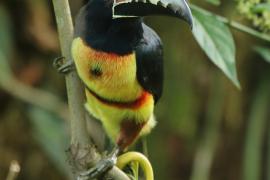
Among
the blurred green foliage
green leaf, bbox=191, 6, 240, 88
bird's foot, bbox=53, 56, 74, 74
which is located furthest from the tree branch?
the blurred green foliage

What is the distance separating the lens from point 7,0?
277 cm

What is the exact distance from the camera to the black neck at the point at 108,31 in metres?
1.30

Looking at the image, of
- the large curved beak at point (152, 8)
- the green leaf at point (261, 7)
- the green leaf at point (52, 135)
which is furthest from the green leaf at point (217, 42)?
the green leaf at point (52, 135)

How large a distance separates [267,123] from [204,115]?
0.28 metres

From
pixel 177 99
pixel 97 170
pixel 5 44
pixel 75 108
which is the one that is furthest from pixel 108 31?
pixel 177 99

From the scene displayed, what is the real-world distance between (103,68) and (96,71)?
0.04 feet

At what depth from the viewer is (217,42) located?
139 centimetres

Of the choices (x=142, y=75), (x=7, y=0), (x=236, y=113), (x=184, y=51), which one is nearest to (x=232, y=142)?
(x=236, y=113)

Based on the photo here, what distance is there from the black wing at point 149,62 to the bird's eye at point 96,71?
70 mm

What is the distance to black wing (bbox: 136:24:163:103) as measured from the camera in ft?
4.36

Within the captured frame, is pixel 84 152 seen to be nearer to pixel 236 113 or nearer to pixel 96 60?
pixel 96 60

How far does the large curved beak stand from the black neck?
55 millimetres

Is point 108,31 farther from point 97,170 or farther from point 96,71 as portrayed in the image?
point 97,170

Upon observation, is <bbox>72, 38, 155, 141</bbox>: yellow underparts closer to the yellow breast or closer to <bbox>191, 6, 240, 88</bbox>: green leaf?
the yellow breast
